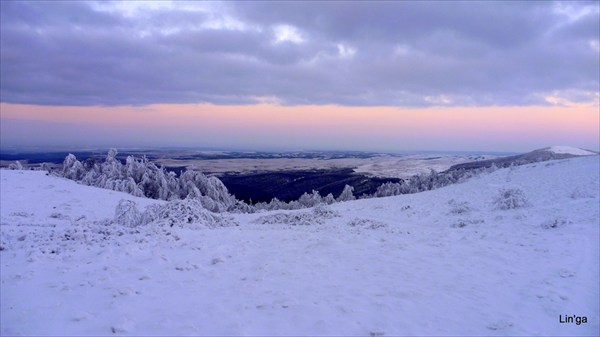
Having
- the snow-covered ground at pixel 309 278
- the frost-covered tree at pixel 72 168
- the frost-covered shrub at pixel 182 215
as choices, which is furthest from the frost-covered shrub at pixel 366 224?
the frost-covered tree at pixel 72 168

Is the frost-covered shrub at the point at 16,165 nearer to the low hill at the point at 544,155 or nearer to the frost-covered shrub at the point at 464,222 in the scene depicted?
the frost-covered shrub at the point at 464,222

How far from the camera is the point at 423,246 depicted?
11391 millimetres

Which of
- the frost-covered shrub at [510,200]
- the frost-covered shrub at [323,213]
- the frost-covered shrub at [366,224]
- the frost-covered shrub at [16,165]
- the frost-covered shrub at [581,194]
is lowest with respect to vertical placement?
the frost-covered shrub at [323,213]

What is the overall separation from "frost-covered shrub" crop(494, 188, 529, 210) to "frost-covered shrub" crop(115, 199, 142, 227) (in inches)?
658

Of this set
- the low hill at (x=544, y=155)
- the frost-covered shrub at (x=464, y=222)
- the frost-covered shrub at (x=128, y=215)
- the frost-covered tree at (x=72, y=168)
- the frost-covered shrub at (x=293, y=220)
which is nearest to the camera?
the frost-covered shrub at (x=128, y=215)

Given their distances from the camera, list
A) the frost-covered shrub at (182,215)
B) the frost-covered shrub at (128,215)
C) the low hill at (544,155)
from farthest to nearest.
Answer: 1. the low hill at (544,155)
2. the frost-covered shrub at (128,215)
3. the frost-covered shrub at (182,215)

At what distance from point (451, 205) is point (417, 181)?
29032mm

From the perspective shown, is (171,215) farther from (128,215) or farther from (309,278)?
(309,278)

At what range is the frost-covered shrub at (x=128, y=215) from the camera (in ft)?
46.8

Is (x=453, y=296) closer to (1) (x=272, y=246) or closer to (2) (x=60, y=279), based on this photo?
(1) (x=272, y=246)

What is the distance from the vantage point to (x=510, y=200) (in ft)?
58.3

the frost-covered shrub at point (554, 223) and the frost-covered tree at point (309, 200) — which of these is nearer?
the frost-covered shrub at point (554, 223)

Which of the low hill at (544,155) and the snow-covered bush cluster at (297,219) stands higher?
the low hill at (544,155)

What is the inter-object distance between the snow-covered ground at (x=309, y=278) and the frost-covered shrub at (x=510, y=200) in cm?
191
